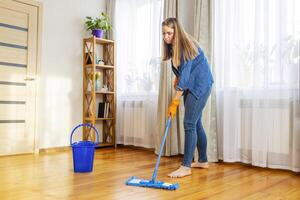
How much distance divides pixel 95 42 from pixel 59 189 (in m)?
Answer: 2.44

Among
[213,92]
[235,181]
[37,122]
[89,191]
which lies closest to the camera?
[89,191]

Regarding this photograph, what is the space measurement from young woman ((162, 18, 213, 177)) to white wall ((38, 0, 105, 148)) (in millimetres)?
1842

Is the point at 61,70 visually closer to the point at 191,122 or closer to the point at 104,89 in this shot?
the point at 104,89

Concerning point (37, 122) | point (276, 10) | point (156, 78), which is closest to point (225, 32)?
point (276, 10)

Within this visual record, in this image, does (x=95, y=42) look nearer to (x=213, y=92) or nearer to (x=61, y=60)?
(x=61, y=60)

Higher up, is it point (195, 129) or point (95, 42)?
point (95, 42)

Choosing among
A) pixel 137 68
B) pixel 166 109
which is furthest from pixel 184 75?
pixel 137 68

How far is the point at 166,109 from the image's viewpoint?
337 cm

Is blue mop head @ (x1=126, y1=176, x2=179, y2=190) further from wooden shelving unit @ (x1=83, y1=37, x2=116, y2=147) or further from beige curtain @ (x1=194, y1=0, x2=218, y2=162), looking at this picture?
wooden shelving unit @ (x1=83, y1=37, x2=116, y2=147)

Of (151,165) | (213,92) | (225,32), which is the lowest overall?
(151,165)

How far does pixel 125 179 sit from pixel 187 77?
87cm

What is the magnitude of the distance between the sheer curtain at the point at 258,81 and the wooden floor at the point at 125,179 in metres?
0.18

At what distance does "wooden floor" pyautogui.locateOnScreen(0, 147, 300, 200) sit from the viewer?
1.80 metres

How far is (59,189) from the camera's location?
1.90 meters
